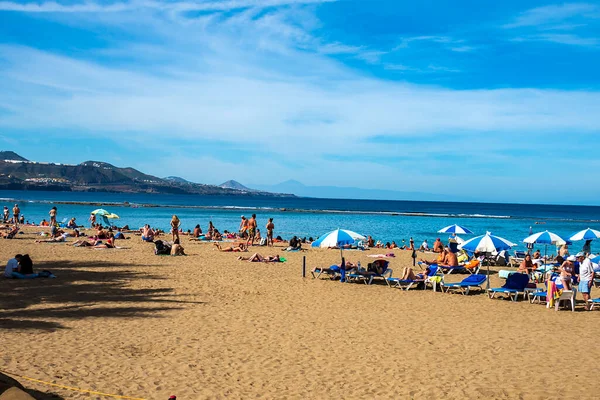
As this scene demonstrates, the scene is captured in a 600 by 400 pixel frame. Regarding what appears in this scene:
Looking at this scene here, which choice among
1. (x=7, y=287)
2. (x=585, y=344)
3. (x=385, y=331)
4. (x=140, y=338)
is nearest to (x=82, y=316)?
(x=140, y=338)

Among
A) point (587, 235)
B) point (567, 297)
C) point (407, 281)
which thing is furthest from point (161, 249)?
point (587, 235)

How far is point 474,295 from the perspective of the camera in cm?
1393

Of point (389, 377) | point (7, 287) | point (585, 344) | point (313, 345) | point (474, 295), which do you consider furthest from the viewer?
point (474, 295)

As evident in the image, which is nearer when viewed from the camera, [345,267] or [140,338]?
[140,338]

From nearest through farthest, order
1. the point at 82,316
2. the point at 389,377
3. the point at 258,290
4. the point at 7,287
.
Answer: the point at 389,377 < the point at 82,316 < the point at 7,287 < the point at 258,290

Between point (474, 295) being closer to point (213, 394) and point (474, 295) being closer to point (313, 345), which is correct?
point (313, 345)

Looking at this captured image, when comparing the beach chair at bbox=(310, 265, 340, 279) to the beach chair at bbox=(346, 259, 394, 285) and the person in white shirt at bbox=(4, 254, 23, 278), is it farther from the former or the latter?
the person in white shirt at bbox=(4, 254, 23, 278)

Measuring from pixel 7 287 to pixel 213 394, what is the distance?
8465 mm

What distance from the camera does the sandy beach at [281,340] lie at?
6.32m

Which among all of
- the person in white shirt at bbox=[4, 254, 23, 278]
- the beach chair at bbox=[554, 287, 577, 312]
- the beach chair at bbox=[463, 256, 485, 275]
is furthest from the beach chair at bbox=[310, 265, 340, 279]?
the person in white shirt at bbox=[4, 254, 23, 278]

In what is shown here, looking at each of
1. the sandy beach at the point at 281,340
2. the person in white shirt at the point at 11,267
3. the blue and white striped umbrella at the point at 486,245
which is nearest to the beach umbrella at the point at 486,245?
the blue and white striped umbrella at the point at 486,245

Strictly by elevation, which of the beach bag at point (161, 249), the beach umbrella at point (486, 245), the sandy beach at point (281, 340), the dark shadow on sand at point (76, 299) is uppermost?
the beach umbrella at point (486, 245)

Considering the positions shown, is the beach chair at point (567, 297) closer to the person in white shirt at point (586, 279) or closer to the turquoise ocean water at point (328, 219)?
the person in white shirt at point (586, 279)

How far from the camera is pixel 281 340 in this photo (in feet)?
27.5
